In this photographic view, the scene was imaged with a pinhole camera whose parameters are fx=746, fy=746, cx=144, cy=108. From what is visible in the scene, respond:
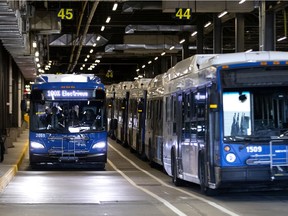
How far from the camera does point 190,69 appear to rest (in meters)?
18.1

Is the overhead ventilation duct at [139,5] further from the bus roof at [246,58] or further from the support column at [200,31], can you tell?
the bus roof at [246,58]

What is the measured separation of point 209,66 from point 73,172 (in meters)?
11.0

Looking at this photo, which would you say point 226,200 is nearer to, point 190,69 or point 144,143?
point 190,69

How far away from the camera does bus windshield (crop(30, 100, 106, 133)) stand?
25.1 m

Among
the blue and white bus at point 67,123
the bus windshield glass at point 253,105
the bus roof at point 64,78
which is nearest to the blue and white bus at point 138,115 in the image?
the bus roof at point 64,78

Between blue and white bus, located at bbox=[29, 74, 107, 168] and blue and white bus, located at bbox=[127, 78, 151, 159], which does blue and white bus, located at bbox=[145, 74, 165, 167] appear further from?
blue and white bus, located at bbox=[29, 74, 107, 168]

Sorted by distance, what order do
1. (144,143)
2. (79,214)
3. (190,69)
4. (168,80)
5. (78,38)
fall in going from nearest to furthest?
(79,214) → (190,69) → (168,80) → (144,143) → (78,38)

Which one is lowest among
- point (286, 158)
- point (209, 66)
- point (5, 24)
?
point (286, 158)

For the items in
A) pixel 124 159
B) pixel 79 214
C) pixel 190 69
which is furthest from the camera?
pixel 124 159

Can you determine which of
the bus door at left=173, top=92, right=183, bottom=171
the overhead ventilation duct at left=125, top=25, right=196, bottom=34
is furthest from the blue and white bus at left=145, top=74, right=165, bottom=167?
the overhead ventilation duct at left=125, top=25, right=196, bottom=34

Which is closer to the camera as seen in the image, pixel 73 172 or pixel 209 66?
pixel 209 66

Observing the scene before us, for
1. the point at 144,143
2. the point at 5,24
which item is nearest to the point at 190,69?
the point at 5,24

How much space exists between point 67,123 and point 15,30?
11.7ft

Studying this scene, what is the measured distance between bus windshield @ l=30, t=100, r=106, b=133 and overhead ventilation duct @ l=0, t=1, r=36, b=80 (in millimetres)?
2777
